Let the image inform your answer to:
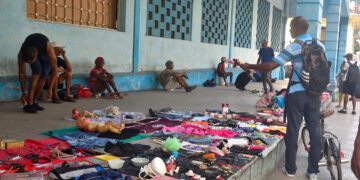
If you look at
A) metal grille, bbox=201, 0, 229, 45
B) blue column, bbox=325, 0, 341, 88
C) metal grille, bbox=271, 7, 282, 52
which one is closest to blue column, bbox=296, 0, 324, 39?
metal grille, bbox=201, 0, 229, 45

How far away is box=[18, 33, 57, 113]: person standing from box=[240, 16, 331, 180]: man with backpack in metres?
3.90

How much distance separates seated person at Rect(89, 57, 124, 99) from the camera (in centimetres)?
823

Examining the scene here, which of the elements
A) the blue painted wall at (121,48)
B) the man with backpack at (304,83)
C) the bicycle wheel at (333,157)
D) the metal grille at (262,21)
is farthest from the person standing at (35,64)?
the metal grille at (262,21)

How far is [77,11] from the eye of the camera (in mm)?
8367

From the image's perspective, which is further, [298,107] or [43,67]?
[43,67]

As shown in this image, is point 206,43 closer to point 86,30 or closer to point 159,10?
point 159,10

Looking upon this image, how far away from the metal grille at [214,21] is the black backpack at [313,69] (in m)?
10.2

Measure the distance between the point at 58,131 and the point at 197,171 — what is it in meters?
2.31

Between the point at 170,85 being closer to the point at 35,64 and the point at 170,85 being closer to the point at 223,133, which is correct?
the point at 35,64

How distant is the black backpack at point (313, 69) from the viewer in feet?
12.7

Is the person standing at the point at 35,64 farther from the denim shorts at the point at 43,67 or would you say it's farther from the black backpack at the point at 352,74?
the black backpack at the point at 352,74

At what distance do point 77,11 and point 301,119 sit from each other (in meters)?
6.26

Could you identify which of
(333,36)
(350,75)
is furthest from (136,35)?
(333,36)

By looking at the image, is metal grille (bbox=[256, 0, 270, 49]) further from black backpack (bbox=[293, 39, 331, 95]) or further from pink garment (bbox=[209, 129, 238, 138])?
black backpack (bbox=[293, 39, 331, 95])
